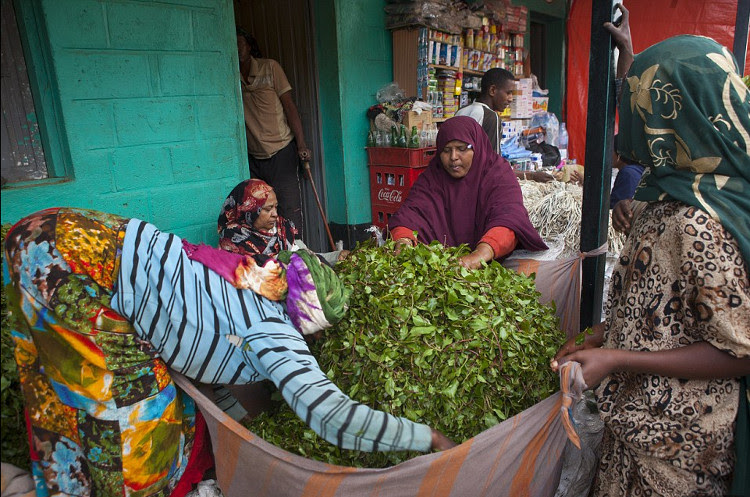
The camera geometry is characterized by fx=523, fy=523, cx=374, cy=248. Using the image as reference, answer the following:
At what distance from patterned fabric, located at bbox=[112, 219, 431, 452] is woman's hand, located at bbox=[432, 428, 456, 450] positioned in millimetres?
350

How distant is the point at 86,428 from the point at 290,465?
26.9 inches

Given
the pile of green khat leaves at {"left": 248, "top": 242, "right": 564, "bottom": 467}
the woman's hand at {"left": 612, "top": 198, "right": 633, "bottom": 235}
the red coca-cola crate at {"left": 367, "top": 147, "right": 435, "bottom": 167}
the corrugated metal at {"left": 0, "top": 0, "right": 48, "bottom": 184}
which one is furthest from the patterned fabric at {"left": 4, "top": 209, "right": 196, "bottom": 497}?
the red coca-cola crate at {"left": 367, "top": 147, "right": 435, "bottom": 167}

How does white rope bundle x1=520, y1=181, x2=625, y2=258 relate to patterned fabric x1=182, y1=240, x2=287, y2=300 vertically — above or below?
below

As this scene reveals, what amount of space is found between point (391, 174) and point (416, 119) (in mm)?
538

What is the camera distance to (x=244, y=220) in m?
3.22

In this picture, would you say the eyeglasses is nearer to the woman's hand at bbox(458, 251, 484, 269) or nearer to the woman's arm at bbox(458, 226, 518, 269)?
the woman's arm at bbox(458, 226, 518, 269)

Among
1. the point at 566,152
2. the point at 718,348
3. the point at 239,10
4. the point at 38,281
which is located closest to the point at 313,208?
the point at 239,10

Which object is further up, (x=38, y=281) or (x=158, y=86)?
(x=158, y=86)

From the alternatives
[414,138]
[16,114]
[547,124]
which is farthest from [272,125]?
[547,124]

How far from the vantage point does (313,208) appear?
5133 mm

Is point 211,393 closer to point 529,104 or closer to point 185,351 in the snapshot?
point 185,351

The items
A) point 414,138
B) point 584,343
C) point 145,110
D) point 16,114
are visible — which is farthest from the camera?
point 414,138

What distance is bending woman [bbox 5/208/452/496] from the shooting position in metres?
1.51

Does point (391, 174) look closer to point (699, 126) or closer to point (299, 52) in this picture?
point (299, 52)
